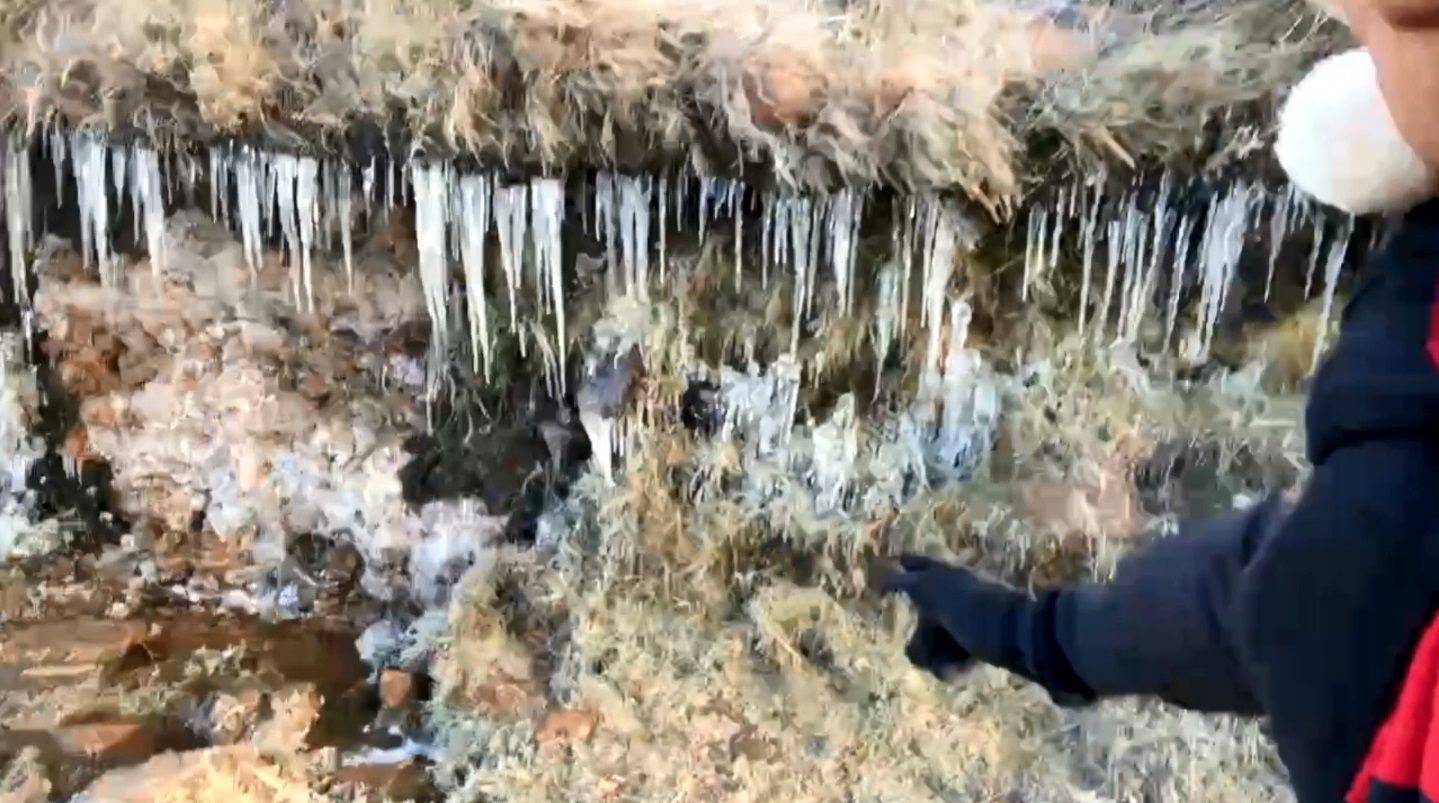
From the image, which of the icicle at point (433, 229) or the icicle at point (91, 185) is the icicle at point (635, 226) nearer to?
the icicle at point (433, 229)

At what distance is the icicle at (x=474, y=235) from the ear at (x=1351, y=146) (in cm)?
88

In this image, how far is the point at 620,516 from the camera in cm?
177

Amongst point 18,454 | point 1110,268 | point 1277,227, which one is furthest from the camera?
point 18,454

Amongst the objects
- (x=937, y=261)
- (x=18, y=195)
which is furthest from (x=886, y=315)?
(x=18, y=195)

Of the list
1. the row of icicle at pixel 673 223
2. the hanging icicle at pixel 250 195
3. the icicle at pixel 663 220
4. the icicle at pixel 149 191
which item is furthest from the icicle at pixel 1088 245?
the icicle at pixel 149 191

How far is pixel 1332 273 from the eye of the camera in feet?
3.95

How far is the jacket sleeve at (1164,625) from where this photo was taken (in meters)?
0.73

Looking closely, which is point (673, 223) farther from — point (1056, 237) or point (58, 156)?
point (58, 156)

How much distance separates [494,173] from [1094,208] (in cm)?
65

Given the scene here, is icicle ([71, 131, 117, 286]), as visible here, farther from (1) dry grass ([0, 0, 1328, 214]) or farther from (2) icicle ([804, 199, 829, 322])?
(2) icicle ([804, 199, 829, 322])

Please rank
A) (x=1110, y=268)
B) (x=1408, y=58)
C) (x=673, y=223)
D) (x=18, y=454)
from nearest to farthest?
(x=1408, y=58)
(x=1110, y=268)
(x=673, y=223)
(x=18, y=454)

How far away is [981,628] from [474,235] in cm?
75

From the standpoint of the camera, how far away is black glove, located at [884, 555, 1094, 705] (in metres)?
0.95

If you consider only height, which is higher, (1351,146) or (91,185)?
(1351,146)
